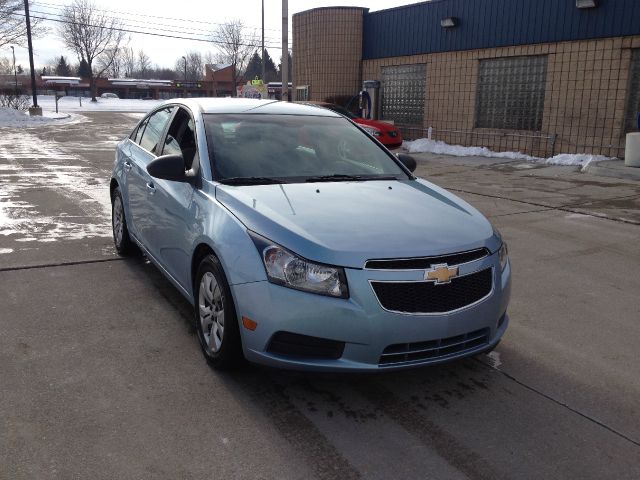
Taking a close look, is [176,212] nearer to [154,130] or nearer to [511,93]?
[154,130]

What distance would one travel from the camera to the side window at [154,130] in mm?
4988

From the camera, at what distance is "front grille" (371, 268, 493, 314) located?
2883 mm

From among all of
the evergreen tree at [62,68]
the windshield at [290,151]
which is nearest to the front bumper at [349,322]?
the windshield at [290,151]

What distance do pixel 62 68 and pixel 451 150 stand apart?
12777 cm

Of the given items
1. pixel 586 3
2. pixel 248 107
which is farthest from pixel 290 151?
pixel 586 3

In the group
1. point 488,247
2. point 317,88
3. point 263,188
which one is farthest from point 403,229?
point 317,88

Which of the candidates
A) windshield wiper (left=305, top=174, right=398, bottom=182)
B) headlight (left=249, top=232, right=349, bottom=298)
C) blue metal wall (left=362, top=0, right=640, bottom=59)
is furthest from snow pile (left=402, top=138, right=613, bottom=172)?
headlight (left=249, top=232, right=349, bottom=298)

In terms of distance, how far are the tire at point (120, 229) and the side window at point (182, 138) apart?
121 cm

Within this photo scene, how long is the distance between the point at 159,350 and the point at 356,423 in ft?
4.84

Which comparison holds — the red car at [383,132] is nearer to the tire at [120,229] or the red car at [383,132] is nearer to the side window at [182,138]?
the tire at [120,229]

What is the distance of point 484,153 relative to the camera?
17297 mm

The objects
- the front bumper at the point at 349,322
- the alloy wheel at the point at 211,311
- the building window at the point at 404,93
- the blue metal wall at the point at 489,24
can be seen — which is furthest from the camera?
the building window at the point at 404,93

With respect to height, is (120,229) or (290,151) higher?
(290,151)

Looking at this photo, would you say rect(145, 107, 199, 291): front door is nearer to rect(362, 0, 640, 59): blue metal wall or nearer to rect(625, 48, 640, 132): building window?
rect(625, 48, 640, 132): building window
